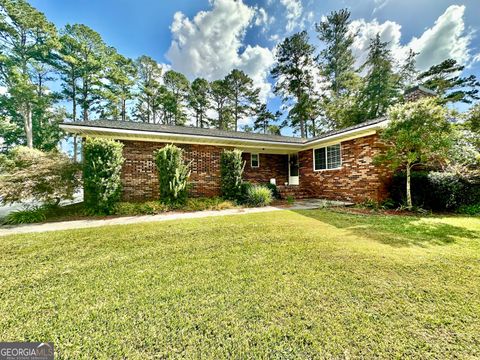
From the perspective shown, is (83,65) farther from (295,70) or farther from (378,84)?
(378,84)

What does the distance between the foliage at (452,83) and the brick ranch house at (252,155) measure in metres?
13.9

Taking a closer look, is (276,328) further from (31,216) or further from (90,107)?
(90,107)

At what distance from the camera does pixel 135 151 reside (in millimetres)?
7945

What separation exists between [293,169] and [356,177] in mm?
4426

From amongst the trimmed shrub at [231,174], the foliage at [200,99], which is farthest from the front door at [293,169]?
the foliage at [200,99]

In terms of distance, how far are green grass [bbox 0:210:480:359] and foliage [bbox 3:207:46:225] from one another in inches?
88.8

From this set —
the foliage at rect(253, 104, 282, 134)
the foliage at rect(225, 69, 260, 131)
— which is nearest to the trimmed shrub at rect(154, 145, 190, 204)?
the foliage at rect(225, 69, 260, 131)

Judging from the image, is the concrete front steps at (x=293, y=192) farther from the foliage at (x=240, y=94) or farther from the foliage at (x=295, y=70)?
the foliage at (x=240, y=94)

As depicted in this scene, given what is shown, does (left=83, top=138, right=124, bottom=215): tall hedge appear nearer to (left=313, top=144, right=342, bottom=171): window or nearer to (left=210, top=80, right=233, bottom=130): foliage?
(left=313, top=144, right=342, bottom=171): window

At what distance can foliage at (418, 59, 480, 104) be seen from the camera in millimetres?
16875

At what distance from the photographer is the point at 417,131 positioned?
19.4 feet

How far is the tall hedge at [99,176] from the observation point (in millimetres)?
6133

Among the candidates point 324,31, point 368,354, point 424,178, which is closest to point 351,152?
point 424,178

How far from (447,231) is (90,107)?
28985 millimetres
